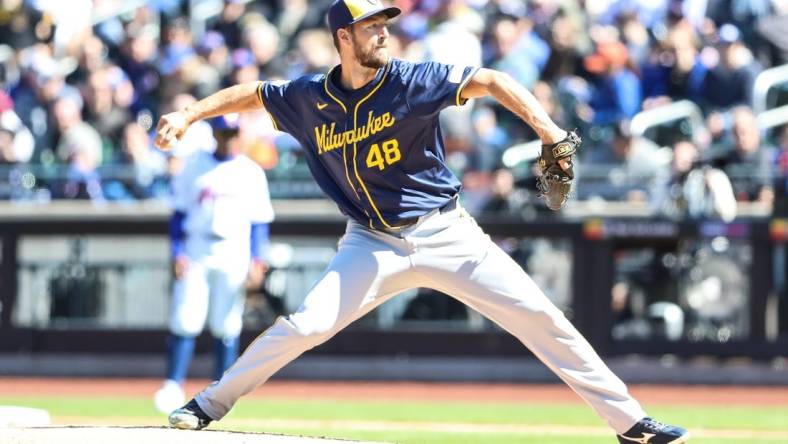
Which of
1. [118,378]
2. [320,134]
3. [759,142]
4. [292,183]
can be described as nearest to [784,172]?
[759,142]

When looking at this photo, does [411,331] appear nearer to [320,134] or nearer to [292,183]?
[292,183]

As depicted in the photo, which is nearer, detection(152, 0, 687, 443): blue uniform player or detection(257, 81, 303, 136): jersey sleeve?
detection(152, 0, 687, 443): blue uniform player

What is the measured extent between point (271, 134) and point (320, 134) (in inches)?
304

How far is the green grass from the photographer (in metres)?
8.49

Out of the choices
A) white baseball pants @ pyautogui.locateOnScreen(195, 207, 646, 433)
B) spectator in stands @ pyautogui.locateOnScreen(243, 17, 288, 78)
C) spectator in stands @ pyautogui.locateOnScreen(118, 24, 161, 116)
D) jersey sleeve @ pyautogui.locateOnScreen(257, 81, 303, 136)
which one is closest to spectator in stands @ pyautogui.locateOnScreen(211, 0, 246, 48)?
spectator in stands @ pyautogui.locateOnScreen(243, 17, 288, 78)

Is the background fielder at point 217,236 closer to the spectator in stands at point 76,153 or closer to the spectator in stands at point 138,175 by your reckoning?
the spectator in stands at point 138,175

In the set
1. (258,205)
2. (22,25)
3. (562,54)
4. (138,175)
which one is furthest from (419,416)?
(22,25)

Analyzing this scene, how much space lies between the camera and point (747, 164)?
1286cm

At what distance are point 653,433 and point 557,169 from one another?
1.20 metres

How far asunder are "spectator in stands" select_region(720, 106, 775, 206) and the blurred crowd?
1cm

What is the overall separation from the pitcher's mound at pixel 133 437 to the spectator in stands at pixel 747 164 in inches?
300

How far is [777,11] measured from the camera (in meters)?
14.6

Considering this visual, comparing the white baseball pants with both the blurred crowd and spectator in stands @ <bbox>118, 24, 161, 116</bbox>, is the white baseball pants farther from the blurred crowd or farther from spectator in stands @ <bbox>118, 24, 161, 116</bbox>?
spectator in stands @ <bbox>118, 24, 161, 116</bbox>

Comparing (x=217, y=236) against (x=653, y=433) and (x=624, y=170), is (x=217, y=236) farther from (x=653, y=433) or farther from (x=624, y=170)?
(x=653, y=433)
